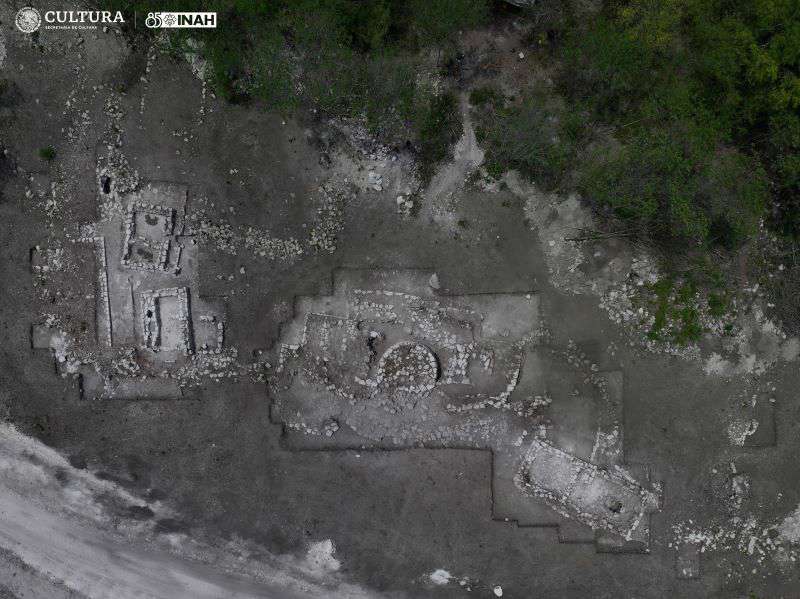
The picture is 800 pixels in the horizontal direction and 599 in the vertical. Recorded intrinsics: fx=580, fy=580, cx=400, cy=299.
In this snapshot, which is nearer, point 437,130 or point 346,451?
point 437,130

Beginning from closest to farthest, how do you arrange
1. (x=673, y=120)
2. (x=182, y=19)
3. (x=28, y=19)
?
(x=673, y=120)
(x=182, y=19)
(x=28, y=19)

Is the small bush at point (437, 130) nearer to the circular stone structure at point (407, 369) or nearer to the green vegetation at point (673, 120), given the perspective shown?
Result: the green vegetation at point (673, 120)

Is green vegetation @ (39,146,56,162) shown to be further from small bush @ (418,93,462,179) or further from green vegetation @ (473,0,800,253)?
green vegetation @ (473,0,800,253)

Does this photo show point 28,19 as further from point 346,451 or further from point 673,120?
point 673,120

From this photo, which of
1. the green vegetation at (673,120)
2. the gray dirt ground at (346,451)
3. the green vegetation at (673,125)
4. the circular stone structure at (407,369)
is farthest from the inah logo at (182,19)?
the circular stone structure at (407,369)

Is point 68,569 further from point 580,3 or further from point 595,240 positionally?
point 580,3

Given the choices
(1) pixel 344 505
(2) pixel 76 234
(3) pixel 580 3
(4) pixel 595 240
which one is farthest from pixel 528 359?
(2) pixel 76 234

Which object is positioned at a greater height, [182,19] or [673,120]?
[182,19]

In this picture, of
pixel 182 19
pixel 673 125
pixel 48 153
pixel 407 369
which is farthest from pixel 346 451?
pixel 182 19
